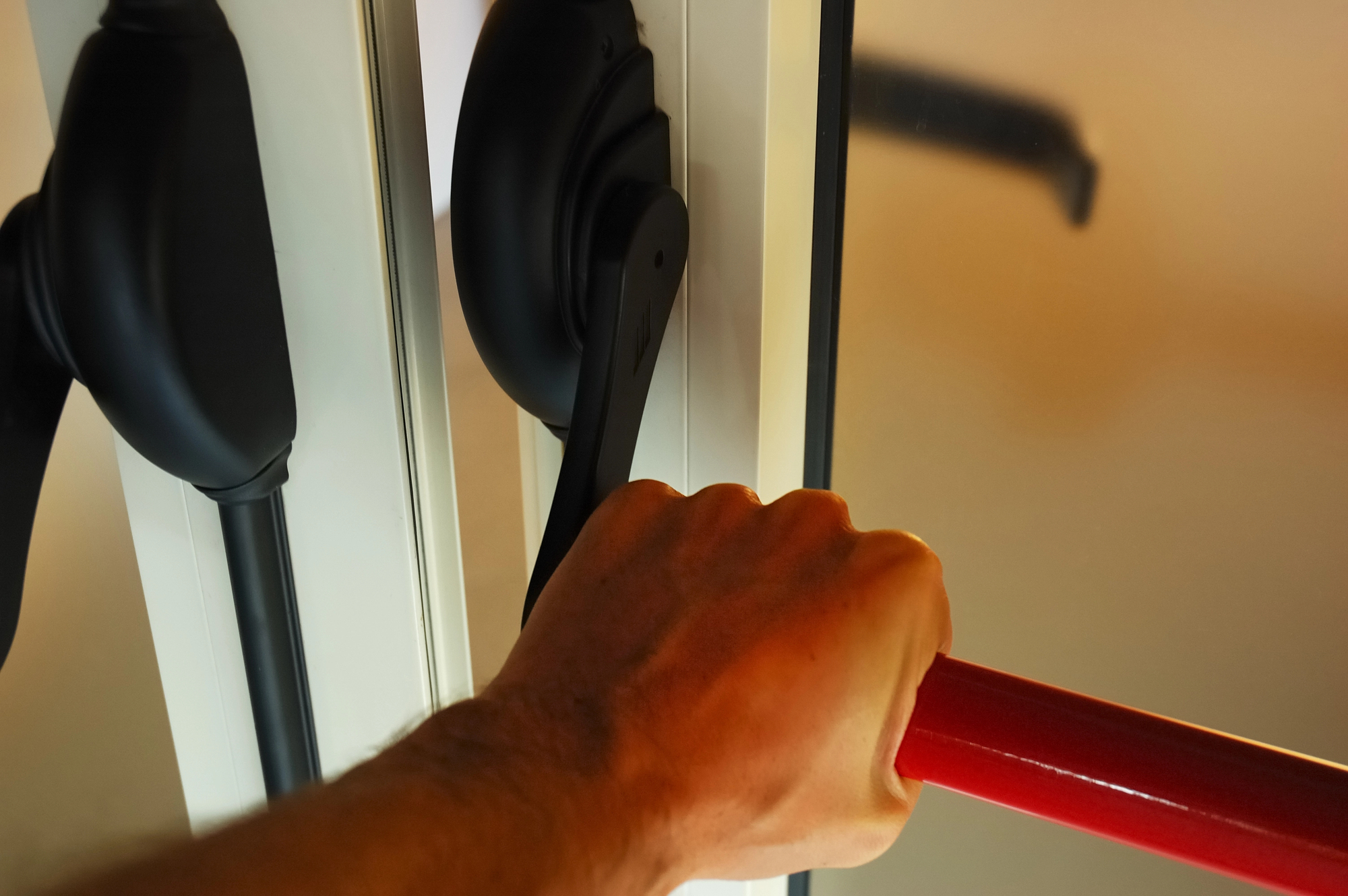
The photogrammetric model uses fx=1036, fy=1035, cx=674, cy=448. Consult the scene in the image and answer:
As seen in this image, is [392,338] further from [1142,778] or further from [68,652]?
[1142,778]

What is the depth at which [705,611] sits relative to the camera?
329 millimetres

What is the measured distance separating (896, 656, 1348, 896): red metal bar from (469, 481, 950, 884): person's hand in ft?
0.08

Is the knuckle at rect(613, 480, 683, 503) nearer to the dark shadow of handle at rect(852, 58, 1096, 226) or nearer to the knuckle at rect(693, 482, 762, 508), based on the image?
the knuckle at rect(693, 482, 762, 508)

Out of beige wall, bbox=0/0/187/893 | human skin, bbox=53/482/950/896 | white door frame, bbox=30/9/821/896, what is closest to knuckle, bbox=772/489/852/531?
human skin, bbox=53/482/950/896

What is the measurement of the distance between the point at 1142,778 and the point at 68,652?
506 millimetres

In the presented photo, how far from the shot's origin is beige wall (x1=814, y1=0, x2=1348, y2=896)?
0.40 metres

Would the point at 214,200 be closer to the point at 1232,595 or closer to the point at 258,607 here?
the point at 258,607

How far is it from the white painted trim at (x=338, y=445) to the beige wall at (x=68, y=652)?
0.04 feet

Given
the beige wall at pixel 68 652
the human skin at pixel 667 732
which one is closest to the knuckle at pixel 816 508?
the human skin at pixel 667 732

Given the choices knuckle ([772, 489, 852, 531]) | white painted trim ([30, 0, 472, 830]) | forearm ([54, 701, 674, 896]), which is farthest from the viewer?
white painted trim ([30, 0, 472, 830])

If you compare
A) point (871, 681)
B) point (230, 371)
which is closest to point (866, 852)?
point (871, 681)

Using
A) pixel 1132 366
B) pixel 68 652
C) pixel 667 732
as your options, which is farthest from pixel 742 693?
pixel 68 652

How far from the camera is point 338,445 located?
1.74 ft

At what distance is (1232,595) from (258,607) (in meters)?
0.48
